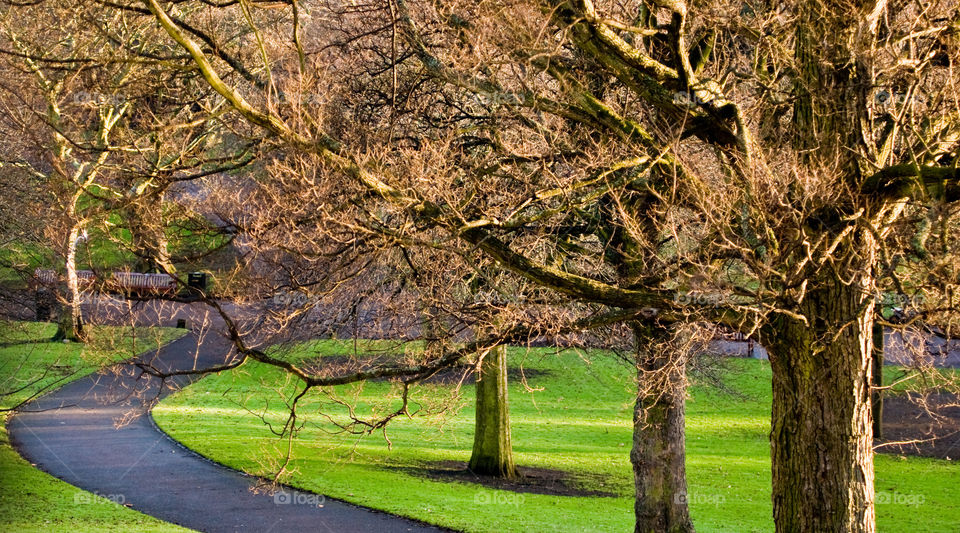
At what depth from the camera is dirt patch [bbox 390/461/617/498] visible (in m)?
19.0

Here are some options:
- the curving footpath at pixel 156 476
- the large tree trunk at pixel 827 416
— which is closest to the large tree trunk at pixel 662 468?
the curving footpath at pixel 156 476

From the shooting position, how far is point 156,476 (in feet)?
56.3

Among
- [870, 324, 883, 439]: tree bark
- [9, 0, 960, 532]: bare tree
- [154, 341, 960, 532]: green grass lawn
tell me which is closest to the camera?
[9, 0, 960, 532]: bare tree

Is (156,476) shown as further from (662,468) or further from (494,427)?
(662,468)

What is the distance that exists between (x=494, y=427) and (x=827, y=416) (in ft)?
40.3

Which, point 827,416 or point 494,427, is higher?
point 827,416

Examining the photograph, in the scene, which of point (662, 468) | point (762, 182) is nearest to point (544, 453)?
point (662, 468)

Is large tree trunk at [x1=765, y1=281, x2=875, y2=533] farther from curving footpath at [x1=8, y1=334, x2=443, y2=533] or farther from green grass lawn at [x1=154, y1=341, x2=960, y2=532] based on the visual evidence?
curving footpath at [x1=8, y1=334, x2=443, y2=533]

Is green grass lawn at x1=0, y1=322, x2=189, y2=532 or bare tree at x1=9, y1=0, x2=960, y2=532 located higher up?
bare tree at x1=9, y1=0, x2=960, y2=532

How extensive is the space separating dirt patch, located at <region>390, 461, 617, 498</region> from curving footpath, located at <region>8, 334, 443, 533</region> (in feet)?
13.2

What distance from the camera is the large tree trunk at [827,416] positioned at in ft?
26.2

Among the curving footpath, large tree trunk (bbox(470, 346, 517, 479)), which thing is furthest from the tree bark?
the curving footpath

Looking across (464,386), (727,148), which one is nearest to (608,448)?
(464,386)

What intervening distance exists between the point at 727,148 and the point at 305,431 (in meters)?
17.1
